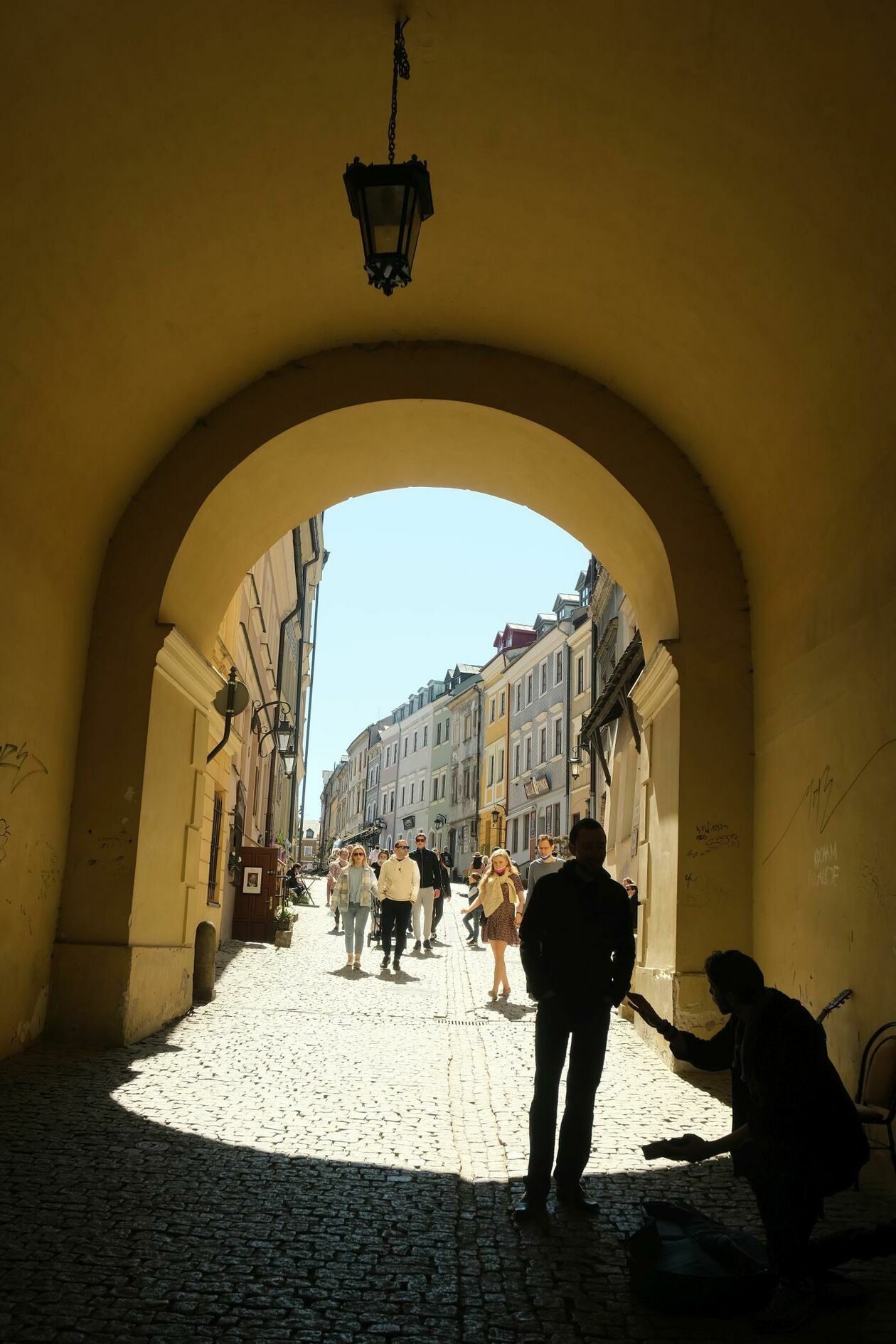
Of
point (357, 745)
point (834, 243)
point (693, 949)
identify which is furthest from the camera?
point (357, 745)

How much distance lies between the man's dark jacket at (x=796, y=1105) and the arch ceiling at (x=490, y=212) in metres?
3.21

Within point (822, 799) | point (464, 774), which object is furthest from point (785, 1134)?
point (464, 774)

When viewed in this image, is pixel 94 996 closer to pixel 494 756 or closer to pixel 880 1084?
pixel 880 1084

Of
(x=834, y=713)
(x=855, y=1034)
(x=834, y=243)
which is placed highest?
(x=834, y=243)

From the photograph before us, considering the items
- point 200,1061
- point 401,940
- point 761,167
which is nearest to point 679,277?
point 761,167

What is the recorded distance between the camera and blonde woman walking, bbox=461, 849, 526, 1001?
42.2 ft

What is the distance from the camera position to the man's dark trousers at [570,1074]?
5246 mm

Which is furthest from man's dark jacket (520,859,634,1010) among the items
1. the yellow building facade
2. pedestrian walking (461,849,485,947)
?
the yellow building facade

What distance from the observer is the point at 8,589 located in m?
7.60

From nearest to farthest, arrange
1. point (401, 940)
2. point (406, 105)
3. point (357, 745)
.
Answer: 1. point (406, 105)
2. point (401, 940)
3. point (357, 745)

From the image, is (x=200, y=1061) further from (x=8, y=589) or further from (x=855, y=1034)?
(x=855, y=1034)

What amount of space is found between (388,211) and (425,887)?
14.3 metres

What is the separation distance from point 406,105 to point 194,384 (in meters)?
3.29

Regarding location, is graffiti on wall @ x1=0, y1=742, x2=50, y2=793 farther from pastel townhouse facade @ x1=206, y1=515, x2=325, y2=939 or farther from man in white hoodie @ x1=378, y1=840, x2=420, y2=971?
man in white hoodie @ x1=378, y1=840, x2=420, y2=971
